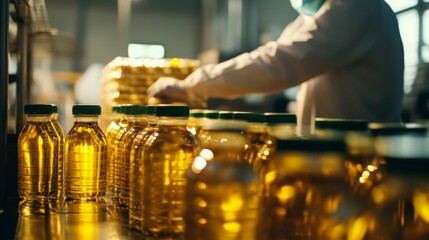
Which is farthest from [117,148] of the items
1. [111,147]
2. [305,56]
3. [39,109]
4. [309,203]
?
[305,56]

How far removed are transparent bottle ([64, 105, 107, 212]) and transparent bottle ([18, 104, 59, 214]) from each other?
33 mm

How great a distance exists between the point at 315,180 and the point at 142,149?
0.35 meters

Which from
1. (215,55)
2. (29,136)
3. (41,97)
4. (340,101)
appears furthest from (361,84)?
(41,97)

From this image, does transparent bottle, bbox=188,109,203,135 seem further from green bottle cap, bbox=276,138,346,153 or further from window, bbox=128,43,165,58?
window, bbox=128,43,165,58

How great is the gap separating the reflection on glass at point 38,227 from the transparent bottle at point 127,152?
0.15m

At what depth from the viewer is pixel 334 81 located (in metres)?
2.33

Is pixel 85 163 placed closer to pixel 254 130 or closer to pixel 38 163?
pixel 38 163

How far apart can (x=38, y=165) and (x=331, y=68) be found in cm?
133

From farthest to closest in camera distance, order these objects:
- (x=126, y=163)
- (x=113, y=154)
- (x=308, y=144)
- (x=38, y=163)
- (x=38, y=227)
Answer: (x=113, y=154) < (x=38, y=163) < (x=126, y=163) < (x=38, y=227) < (x=308, y=144)

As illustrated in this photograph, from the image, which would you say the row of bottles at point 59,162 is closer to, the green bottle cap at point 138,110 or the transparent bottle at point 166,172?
the green bottle cap at point 138,110

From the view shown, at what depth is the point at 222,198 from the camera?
0.79 m

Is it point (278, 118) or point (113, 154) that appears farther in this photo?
point (113, 154)

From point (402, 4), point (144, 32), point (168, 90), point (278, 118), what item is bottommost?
point (278, 118)

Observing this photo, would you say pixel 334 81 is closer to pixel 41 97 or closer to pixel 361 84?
pixel 361 84
